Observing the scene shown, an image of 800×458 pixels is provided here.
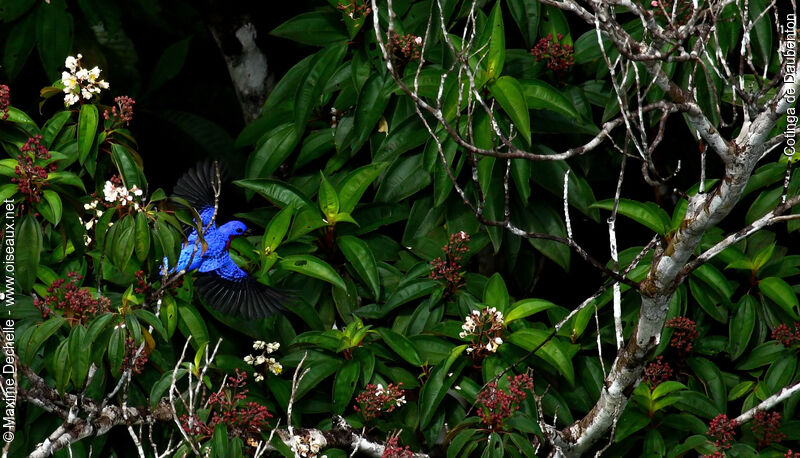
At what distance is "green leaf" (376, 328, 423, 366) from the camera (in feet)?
9.50

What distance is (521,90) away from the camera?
296cm

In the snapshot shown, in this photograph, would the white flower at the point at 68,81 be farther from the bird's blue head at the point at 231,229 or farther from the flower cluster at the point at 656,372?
the flower cluster at the point at 656,372

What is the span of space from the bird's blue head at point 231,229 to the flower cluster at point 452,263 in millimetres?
655

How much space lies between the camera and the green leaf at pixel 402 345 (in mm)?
2896

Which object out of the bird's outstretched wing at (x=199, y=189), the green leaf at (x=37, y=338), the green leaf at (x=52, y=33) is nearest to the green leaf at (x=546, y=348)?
the bird's outstretched wing at (x=199, y=189)

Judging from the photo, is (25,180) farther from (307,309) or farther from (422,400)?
(422,400)

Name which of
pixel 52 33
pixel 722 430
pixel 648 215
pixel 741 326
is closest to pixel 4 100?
pixel 52 33

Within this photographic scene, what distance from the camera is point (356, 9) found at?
3.31m

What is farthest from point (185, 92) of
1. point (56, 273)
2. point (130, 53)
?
point (56, 273)

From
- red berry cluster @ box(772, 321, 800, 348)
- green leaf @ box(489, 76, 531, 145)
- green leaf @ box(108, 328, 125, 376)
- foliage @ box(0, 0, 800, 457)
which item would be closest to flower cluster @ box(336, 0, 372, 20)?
foliage @ box(0, 0, 800, 457)

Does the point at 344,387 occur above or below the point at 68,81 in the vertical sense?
below

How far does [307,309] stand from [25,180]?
1032 mm

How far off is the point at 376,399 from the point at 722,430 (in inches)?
41.3

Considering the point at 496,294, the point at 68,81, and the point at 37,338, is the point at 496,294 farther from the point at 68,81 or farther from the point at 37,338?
the point at 68,81
